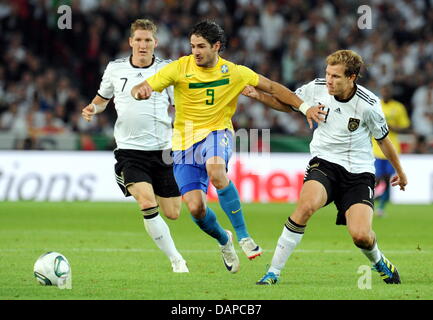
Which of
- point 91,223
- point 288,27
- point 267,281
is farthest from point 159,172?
point 288,27

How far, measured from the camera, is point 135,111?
9.89m

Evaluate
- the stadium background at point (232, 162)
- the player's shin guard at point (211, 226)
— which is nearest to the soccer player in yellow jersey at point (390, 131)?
the stadium background at point (232, 162)

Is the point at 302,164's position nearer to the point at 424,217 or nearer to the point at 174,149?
the point at 424,217

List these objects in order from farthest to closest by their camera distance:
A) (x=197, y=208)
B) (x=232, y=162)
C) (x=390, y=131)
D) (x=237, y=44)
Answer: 1. (x=237, y=44)
2. (x=232, y=162)
3. (x=390, y=131)
4. (x=197, y=208)

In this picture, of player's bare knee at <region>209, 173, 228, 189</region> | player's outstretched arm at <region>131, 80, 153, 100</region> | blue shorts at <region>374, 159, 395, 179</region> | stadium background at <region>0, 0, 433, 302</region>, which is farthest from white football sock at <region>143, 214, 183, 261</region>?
blue shorts at <region>374, 159, 395, 179</region>

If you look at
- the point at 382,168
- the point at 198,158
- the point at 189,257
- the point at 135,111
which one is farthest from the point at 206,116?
the point at 382,168

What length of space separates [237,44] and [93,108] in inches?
536

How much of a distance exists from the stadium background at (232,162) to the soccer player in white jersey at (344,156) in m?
0.39

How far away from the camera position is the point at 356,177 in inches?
340

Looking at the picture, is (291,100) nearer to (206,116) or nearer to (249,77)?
(249,77)

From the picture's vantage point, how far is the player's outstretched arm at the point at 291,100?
8.48 m

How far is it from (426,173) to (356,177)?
1143 cm

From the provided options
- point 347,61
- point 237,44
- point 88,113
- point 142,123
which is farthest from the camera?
point 237,44

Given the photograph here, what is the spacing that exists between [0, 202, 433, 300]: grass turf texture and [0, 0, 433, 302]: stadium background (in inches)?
0.9
